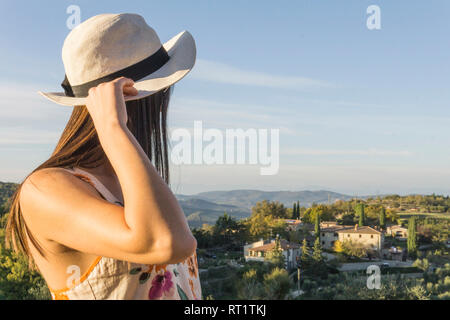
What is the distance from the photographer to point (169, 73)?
0.66m

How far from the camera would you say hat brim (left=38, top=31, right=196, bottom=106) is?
616 mm

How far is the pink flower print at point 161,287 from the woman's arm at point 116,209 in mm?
106

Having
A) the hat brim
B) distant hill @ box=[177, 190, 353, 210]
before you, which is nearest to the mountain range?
distant hill @ box=[177, 190, 353, 210]

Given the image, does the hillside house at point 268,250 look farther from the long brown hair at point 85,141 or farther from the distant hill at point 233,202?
the long brown hair at point 85,141

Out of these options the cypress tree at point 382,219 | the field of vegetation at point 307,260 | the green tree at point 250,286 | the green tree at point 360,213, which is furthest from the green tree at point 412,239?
the green tree at point 250,286

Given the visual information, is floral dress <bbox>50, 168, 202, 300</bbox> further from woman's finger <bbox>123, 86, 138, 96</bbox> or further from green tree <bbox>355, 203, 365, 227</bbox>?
green tree <bbox>355, 203, 365, 227</bbox>

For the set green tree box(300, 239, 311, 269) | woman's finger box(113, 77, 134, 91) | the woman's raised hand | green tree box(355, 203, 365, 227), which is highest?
woman's finger box(113, 77, 134, 91)

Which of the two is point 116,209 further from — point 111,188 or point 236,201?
point 236,201

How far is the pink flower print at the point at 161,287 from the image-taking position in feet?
1.85

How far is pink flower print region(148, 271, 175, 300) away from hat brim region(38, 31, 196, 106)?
23cm

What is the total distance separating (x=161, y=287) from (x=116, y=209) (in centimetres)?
15
